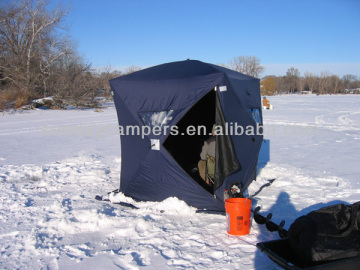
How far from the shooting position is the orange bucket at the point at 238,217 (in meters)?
3.58

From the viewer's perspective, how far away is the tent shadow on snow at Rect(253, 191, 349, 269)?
10.6 ft

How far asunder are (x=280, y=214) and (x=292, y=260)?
1.40 m

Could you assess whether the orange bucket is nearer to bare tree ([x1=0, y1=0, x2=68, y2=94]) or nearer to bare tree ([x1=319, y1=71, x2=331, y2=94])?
bare tree ([x1=0, y1=0, x2=68, y2=94])

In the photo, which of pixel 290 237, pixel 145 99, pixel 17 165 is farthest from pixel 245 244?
pixel 17 165

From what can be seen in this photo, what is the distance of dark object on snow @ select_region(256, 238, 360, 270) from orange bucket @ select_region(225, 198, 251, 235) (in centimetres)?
64

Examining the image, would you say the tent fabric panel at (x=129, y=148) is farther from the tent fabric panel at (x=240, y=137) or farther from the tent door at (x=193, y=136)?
the tent fabric panel at (x=240, y=137)

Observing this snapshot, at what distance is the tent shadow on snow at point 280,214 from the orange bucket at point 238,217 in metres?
0.23

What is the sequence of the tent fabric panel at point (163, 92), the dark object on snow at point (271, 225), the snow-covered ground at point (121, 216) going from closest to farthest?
Answer: the snow-covered ground at point (121, 216), the dark object on snow at point (271, 225), the tent fabric panel at point (163, 92)

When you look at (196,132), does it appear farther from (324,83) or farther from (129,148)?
(324,83)

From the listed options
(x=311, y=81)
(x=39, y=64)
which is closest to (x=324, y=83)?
(x=311, y=81)

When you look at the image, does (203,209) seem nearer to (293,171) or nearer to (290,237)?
(290,237)

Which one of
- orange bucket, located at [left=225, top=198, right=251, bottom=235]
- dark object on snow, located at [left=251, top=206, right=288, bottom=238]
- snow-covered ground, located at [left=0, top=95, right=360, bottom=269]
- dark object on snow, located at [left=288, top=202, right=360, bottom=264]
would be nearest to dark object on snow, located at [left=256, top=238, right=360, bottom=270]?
dark object on snow, located at [left=288, top=202, right=360, bottom=264]

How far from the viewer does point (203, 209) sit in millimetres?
4496

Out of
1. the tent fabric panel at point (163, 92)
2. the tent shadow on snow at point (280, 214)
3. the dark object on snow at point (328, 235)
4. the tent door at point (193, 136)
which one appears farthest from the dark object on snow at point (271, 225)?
the tent fabric panel at point (163, 92)
